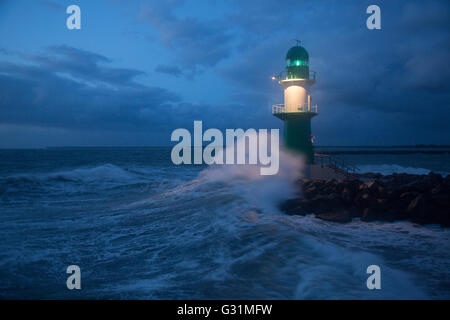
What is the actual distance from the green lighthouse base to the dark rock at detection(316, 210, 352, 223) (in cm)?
618

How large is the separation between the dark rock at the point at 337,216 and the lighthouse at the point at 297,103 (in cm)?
625

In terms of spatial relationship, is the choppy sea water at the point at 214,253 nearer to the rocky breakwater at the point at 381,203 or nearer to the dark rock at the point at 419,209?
the dark rock at the point at 419,209

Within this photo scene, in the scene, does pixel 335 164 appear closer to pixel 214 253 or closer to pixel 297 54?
pixel 297 54

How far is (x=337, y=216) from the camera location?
27.6 ft

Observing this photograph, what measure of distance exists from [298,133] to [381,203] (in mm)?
6332

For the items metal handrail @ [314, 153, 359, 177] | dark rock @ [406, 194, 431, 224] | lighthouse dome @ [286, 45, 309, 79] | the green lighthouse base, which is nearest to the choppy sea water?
dark rock @ [406, 194, 431, 224]

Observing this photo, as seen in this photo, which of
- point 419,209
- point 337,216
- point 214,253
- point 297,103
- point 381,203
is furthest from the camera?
point 297,103

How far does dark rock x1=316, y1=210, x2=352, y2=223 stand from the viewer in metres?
8.23

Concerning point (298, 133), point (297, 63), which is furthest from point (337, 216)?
point (297, 63)

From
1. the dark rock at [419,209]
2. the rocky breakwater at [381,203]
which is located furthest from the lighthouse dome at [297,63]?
the dark rock at [419,209]

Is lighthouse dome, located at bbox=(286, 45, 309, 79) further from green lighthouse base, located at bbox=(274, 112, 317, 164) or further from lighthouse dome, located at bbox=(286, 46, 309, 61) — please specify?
green lighthouse base, located at bbox=(274, 112, 317, 164)

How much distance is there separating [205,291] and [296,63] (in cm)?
1271

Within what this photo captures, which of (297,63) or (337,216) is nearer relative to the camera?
(337,216)
